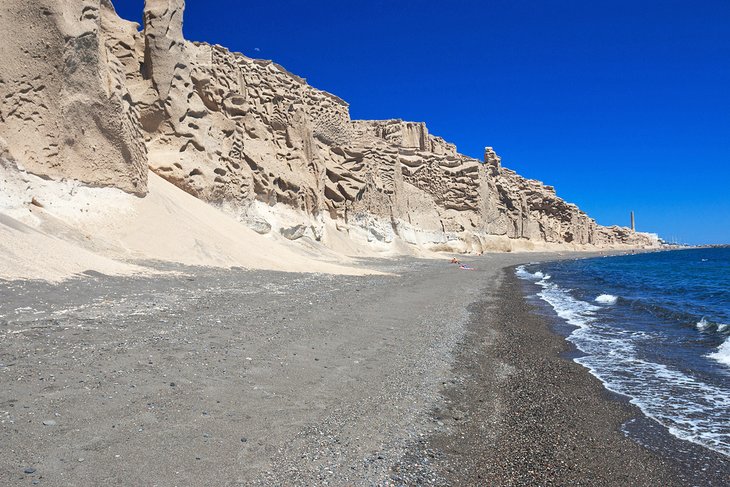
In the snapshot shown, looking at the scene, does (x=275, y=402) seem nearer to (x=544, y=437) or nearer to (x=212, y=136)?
(x=544, y=437)

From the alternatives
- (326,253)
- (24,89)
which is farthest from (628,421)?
(326,253)

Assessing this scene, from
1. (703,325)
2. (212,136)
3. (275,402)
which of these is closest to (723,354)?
(703,325)

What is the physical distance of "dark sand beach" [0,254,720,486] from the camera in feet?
12.0

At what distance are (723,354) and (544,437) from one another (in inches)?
253

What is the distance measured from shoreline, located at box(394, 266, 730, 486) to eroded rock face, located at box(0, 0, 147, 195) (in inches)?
585

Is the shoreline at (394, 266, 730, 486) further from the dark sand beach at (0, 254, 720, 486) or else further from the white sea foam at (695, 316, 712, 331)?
the white sea foam at (695, 316, 712, 331)

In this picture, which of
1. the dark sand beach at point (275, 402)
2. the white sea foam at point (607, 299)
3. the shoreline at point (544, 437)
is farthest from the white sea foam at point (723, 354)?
the white sea foam at point (607, 299)

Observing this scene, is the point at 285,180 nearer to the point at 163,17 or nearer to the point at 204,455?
the point at 163,17

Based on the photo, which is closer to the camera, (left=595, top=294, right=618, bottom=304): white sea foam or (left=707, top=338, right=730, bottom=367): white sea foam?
(left=707, top=338, right=730, bottom=367): white sea foam

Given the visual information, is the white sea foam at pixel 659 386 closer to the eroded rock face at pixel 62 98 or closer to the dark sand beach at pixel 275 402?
the dark sand beach at pixel 275 402

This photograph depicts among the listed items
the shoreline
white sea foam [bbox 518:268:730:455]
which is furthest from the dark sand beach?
white sea foam [bbox 518:268:730:455]

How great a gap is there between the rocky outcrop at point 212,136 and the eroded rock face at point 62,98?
0.12 ft

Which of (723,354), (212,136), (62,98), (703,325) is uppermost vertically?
(212,136)

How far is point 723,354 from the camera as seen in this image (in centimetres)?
894
